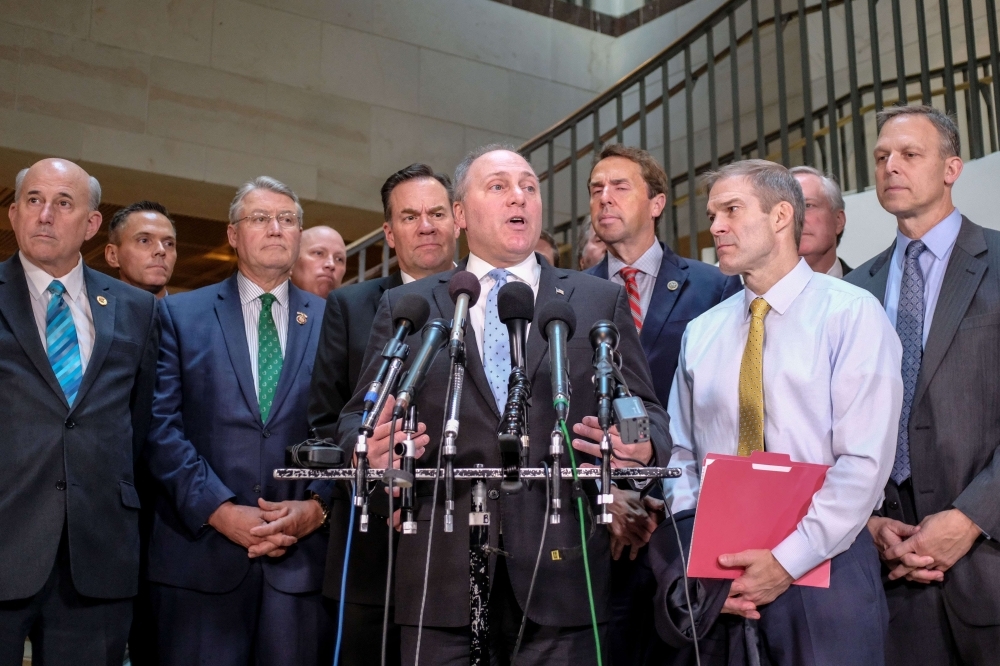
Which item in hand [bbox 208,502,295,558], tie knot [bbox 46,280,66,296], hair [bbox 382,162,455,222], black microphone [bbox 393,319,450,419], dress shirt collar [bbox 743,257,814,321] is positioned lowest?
hand [bbox 208,502,295,558]

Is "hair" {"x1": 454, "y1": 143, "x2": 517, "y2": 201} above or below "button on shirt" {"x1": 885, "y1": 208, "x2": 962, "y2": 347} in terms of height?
above

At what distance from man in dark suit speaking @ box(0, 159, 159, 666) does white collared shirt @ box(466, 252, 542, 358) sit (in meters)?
1.12

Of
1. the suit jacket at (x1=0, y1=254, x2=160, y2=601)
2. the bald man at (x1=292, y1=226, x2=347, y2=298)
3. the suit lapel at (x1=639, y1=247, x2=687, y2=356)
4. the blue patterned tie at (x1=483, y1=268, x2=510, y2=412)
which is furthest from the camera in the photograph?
the bald man at (x1=292, y1=226, x2=347, y2=298)

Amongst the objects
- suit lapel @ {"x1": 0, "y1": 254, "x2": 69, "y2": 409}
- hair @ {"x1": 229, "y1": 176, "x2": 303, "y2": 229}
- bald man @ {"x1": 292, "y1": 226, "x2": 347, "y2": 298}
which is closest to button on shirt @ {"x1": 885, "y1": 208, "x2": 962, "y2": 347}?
hair @ {"x1": 229, "y1": 176, "x2": 303, "y2": 229}

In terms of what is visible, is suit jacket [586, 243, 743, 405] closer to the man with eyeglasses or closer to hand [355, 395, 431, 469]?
the man with eyeglasses

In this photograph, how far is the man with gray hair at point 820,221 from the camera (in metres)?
3.44

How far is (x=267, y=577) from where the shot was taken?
2.89m

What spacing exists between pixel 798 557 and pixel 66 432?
1931mm

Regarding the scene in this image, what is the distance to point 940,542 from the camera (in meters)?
2.35

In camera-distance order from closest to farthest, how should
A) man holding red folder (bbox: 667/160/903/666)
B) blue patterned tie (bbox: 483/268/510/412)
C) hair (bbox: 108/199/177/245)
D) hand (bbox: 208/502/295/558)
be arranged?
man holding red folder (bbox: 667/160/903/666) → blue patterned tie (bbox: 483/268/510/412) → hand (bbox: 208/502/295/558) → hair (bbox: 108/199/177/245)

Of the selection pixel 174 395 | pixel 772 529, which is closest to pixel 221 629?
pixel 174 395

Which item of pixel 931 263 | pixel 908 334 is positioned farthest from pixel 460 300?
pixel 931 263

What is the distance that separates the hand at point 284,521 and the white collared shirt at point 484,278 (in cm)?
91

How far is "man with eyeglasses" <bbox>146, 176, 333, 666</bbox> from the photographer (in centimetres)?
283
